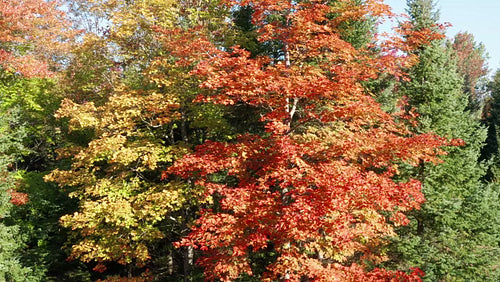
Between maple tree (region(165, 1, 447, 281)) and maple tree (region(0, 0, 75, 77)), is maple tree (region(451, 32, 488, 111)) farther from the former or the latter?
maple tree (region(0, 0, 75, 77))

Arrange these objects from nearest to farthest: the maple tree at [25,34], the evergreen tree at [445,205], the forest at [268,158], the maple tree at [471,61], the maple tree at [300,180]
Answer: the maple tree at [300,180] → the forest at [268,158] → the evergreen tree at [445,205] → the maple tree at [25,34] → the maple tree at [471,61]

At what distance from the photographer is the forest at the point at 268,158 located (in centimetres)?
962

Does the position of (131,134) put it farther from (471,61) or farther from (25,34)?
(471,61)

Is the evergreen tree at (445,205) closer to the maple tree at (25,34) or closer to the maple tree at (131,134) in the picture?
the maple tree at (131,134)

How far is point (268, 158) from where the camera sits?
10766mm

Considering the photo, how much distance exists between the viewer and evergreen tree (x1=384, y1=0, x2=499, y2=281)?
11320mm

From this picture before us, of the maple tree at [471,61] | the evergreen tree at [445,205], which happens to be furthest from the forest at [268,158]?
the maple tree at [471,61]

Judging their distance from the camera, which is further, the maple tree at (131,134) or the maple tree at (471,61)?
the maple tree at (471,61)

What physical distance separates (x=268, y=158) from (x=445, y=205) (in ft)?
22.3

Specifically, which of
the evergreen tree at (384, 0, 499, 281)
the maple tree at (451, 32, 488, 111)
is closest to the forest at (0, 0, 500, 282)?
the evergreen tree at (384, 0, 499, 281)

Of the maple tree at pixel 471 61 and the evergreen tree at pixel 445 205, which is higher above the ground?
the maple tree at pixel 471 61

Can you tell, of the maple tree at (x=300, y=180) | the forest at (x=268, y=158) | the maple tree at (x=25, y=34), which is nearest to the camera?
the maple tree at (x=300, y=180)

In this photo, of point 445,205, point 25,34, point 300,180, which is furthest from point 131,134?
point 25,34

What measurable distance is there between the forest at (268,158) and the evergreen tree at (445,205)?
0.06m
